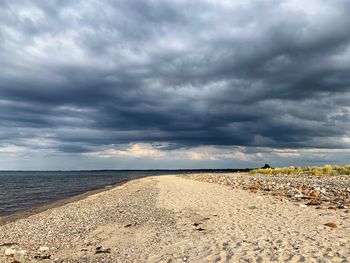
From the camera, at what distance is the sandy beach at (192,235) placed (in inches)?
344

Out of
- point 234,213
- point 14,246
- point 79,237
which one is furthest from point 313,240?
point 14,246

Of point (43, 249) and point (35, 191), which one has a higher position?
point (35, 191)

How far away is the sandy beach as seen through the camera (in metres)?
8.73

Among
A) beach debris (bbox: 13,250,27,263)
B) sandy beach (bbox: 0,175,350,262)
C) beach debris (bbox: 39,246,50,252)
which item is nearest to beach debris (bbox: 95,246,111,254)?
sandy beach (bbox: 0,175,350,262)

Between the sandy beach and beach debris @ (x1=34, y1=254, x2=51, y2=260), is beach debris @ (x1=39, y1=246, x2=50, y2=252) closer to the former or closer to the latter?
the sandy beach

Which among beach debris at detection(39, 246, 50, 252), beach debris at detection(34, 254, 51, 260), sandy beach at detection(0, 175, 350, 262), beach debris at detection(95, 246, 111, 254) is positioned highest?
sandy beach at detection(0, 175, 350, 262)

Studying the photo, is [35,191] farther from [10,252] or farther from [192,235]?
[192,235]

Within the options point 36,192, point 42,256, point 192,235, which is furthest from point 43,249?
point 36,192

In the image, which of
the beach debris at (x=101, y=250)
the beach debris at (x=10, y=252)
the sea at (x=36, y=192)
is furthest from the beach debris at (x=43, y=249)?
the sea at (x=36, y=192)

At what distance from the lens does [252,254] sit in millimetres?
8438

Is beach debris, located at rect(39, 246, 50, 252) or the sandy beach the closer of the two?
the sandy beach

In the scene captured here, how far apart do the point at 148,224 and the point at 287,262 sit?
24.8ft

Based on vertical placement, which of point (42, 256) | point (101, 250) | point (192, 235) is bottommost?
point (42, 256)

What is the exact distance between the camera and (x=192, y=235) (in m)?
11.2
